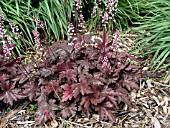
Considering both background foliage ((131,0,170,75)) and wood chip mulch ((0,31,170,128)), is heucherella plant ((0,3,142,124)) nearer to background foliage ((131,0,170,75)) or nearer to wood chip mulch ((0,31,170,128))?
wood chip mulch ((0,31,170,128))

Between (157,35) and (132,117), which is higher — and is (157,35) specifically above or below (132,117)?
above

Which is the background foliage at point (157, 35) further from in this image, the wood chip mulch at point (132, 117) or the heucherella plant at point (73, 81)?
the heucherella plant at point (73, 81)

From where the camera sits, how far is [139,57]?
3379 millimetres

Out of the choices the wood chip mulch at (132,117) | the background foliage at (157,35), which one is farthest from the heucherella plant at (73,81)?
the background foliage at (157,35)

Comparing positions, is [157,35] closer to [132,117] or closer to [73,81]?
[132,117]

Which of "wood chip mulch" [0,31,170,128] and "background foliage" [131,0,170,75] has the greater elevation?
"background foliage" [131,0,170,75]

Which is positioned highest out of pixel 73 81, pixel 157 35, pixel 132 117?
pixel 157 35

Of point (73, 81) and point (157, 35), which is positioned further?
point (157, 35)

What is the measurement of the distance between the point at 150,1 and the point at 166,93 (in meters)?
1.32

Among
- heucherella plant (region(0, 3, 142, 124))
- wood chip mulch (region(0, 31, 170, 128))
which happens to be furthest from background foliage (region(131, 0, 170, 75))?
heucherella plant (region(0, 3, 142, 124))

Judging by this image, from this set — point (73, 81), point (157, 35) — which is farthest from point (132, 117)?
point (157, 35)

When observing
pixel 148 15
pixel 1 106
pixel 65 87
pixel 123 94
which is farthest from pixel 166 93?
pixel 1 106

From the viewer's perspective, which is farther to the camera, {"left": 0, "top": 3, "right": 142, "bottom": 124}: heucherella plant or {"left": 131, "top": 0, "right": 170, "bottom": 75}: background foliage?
{"left": 131, "top": 0, "right": 170, "bottom": 75}: background foliage

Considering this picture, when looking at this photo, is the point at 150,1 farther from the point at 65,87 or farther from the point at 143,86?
the point at 65,87
